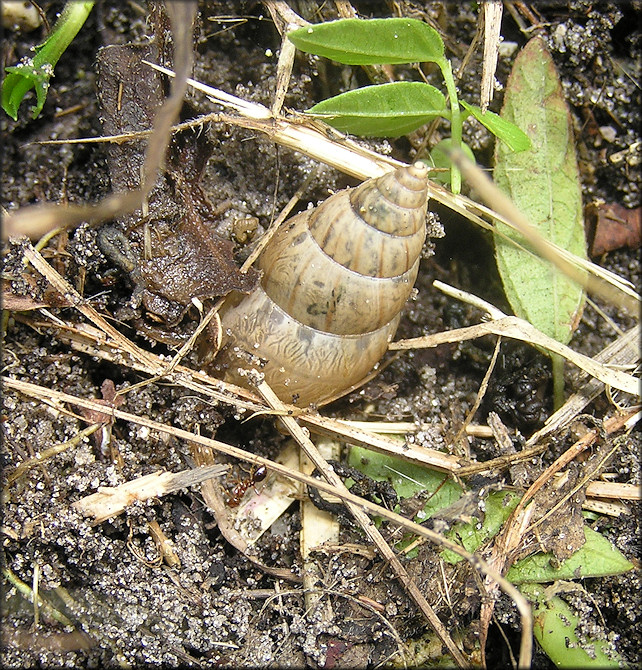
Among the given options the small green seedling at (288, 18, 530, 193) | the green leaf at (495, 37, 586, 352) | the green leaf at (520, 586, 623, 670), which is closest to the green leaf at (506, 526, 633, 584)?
the green leaf at (520, 586, 623, 670)

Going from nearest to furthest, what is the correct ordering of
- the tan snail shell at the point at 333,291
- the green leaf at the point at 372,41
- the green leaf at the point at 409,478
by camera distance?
the tan snail shell at the point at 333,291
the green leaf at the point at 372,41
the green leaf at the point at 409,478

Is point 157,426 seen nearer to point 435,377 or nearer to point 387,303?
point 387,303

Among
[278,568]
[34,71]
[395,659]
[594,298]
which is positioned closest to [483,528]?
[395,659]

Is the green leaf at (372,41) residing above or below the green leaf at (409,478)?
above

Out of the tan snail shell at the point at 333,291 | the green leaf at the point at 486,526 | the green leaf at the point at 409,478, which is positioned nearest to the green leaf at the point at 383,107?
the tan snail shell at the point at 333,291

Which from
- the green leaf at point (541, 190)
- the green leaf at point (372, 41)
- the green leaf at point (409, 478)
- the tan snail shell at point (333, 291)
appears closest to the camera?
the tan snail shell at point (333, 291)

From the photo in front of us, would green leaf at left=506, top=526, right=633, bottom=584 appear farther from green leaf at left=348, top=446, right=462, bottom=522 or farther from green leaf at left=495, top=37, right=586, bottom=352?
green leaf at left=495, top=37, right=586, bottom=352

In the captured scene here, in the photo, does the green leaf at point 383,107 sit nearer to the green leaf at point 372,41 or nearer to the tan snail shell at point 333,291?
the green leaf at point 372,41
